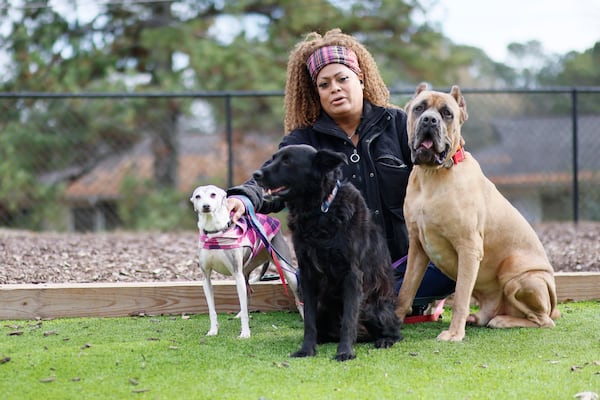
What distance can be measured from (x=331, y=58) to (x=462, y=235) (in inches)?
56.8

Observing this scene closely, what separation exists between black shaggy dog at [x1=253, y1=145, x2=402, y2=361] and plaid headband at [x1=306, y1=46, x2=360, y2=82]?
1087mm

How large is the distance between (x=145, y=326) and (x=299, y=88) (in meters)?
1.90

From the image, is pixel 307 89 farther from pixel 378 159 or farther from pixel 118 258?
pixel 118 258

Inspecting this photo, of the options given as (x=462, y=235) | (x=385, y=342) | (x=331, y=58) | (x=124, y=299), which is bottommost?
(x=385, y=342)

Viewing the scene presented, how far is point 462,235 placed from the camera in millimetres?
3789

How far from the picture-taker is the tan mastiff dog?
3777 mm

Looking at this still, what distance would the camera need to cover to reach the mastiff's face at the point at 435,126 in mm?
3697

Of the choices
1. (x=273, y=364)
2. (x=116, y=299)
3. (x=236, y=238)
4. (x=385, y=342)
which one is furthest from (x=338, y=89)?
(x=116, y=299)

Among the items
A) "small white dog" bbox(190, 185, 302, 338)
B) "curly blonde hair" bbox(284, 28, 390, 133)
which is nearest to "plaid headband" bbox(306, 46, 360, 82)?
"curly blonde hair" bbox(284, 28, 390, 133)

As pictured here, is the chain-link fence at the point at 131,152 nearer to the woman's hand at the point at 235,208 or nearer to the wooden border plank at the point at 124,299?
the wooden border plank at the point at 124,299

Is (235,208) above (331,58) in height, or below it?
below

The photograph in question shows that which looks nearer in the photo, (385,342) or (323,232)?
(323,232)

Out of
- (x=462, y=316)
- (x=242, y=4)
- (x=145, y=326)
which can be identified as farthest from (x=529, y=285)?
(x=242, y=4)

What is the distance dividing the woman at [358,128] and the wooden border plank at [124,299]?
2.45 ft
